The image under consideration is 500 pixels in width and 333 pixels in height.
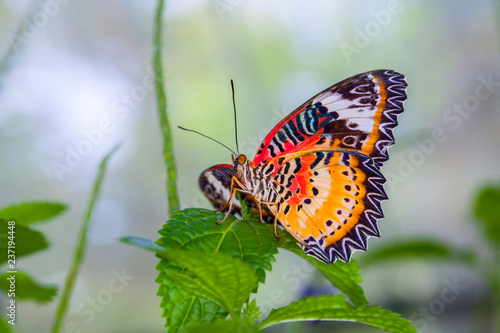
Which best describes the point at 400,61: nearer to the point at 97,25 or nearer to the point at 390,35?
the point at 390,35

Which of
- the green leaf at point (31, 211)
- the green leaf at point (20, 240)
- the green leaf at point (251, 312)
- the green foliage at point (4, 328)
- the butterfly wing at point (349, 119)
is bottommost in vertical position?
the green leaf at point (251, 312)

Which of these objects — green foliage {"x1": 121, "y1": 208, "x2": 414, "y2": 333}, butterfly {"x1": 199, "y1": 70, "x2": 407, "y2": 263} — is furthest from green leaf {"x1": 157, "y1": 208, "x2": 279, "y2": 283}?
butterfly {"x1": 199, "y1": 70, "x2": 407, "y2": 263}

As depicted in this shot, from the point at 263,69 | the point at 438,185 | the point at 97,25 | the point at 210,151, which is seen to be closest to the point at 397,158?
the point at 438,185

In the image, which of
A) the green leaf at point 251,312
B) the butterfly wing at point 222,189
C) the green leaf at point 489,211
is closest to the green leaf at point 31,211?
the butterfly wing at point 222,189

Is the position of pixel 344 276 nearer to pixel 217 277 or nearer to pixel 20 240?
pixel 217 277

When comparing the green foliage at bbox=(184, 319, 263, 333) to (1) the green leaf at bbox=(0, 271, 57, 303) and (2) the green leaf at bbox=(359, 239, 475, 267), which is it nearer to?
(1) the green leaf at bbox=(0, 271, 57, 303)

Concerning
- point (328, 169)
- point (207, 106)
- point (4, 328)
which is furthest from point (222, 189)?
point (207, 106)

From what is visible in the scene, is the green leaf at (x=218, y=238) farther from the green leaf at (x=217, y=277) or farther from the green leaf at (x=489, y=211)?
the green leaf at (x=489, y=211)

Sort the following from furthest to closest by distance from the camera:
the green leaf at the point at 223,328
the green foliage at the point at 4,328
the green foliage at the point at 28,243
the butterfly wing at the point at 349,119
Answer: the butterfly wing at the point at 349,119
the green foliage at the point at 28,243
the green foliage at the point at 4,328
the green leaf at the point at 223,328
